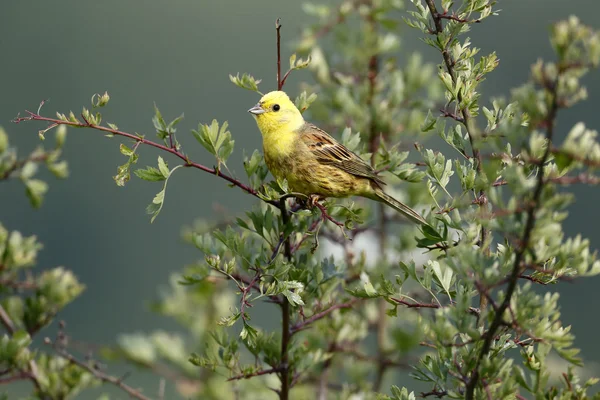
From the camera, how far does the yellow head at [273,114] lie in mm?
3168

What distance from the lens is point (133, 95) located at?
1659 cm

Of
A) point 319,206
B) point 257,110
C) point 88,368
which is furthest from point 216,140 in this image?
point 257,110

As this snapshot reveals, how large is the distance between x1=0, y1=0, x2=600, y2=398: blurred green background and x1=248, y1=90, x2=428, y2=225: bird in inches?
353

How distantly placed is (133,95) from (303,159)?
46.1 feet

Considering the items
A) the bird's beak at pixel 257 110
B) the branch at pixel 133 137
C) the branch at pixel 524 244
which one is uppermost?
the bird's beak at pixel 257 110

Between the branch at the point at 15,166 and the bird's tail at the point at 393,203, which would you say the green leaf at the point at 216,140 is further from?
the bird's tail at the point at 393,203

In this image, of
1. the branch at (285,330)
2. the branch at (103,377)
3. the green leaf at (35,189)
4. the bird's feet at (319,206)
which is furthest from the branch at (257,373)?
the green leaf at (35,189)

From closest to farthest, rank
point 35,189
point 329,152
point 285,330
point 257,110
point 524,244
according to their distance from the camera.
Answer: point 524,244
point 285,330
point 35,189
point 257,110
point 329,152

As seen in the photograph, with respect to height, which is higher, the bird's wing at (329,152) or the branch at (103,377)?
the bird's wing at (329,152)

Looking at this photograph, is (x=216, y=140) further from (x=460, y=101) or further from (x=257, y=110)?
(x=257, y=110)

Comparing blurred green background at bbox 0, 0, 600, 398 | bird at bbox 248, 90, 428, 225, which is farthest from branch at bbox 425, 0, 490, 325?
blurred green background at bbox 0, 0, 600, 398

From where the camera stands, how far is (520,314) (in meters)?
1.54

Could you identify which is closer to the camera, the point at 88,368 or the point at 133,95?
the point at 88,368

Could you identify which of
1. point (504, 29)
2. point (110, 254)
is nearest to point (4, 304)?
point (110, 254)
